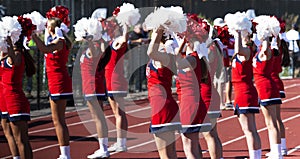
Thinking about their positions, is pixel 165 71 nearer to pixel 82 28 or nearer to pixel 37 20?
pixel 37 20

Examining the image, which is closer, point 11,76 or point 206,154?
point 11,76

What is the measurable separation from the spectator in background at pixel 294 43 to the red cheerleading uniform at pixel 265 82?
41.0 ft

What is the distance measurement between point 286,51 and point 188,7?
43.1 feet

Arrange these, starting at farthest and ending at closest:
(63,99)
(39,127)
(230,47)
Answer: (230,47) → (39,127) → (63,99)

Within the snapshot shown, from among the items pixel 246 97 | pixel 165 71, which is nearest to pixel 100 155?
pixel 246 97

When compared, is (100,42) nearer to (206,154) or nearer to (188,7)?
(206,154)

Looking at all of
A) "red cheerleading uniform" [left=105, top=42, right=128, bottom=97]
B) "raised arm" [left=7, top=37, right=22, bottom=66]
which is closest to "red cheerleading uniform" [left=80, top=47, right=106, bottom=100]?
"red cheerleading uniform" [left=105, top=42, right=128, bottom=97]

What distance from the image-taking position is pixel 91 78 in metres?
9.52

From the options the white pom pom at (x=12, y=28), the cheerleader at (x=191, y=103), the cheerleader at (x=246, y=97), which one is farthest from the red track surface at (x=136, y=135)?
A: the cheerleader at (x=191, y=103)

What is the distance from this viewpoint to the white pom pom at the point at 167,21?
6.21 meters

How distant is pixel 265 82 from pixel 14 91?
10.1 ft

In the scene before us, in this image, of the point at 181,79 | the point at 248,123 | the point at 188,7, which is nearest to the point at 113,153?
the point at 248,123

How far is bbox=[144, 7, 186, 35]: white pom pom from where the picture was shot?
6.21 metres

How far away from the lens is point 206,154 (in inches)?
380
